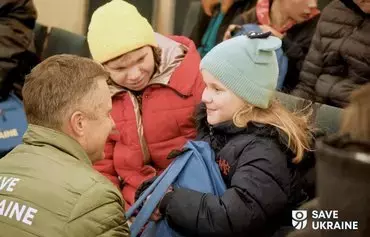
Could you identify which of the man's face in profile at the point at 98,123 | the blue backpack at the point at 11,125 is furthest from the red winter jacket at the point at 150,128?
the blue backpack at the point at 11,125

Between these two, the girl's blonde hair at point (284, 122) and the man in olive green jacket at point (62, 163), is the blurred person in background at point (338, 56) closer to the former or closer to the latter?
the girl's blonde hair at point (284, 122)

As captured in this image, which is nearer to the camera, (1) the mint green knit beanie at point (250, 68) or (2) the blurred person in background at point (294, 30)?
(1) the mint green knit beanie at point (250, 68)

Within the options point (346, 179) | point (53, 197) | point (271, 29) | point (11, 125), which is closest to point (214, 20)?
point (271, 29)

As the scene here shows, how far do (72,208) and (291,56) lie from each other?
1.87m

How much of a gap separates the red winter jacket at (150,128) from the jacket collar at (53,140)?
658 mm

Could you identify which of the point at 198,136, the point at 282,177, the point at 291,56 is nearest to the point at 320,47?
the point at 291,56

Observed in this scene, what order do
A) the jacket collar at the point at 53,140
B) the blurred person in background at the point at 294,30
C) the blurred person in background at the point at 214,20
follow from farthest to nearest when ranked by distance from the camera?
the blurred person in background at the point at 214,20 → the blurred person in background at the point at 294,30 → the jacket collar at the point at 53,140

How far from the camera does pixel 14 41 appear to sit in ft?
10.5

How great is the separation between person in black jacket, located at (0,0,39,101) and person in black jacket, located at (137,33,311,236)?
4.64 feet

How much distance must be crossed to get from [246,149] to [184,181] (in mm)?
212

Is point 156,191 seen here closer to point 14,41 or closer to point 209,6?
point 14,41

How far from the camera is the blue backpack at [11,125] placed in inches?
117

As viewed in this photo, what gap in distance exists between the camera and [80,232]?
1.53 metres

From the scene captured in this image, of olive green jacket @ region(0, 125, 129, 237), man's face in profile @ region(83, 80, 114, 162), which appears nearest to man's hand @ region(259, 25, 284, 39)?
man's face in profile @ region(83, 80, 114, 162)
